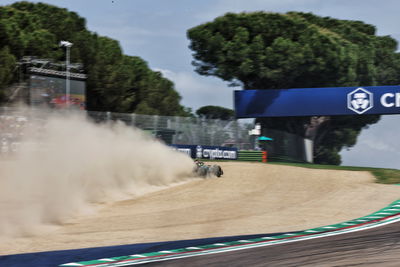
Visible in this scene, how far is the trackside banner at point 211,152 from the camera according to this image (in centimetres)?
3584

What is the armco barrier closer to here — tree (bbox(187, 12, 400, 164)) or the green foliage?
tree (bbox(187, 12, 400, 164))

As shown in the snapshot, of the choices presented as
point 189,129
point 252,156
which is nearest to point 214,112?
point 189,129

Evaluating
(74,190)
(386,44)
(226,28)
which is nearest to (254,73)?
(226,28)

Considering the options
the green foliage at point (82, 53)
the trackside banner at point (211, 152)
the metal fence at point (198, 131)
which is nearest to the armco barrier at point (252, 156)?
the trackside banner at point (211, 152)

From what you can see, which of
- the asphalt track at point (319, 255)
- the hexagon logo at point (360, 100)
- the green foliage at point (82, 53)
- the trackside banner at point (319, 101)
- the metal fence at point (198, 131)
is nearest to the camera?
the asphalt track at point (319, 255)

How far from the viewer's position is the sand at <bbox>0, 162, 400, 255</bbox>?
41.9ft

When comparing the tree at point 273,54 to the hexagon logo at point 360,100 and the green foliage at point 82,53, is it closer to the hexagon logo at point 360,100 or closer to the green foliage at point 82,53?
the hexagon logo at point 360,100

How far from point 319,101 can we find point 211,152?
1072 centimetres

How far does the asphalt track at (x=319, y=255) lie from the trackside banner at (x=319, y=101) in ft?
99.9

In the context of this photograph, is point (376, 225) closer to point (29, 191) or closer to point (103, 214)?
point (103, 214)

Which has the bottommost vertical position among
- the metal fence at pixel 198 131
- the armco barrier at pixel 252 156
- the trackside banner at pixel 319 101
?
the armco barrier at pixel 252 156

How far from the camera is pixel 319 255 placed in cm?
1010

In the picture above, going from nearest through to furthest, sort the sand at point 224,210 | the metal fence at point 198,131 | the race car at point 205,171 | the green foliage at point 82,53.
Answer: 1. the sand at point 224,210
2. the race car at point 205,171
3. the metal fence at point 198,131
4. the green foliage at point 82,53

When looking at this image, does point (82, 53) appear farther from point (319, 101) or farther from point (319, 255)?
point (319, 255)
